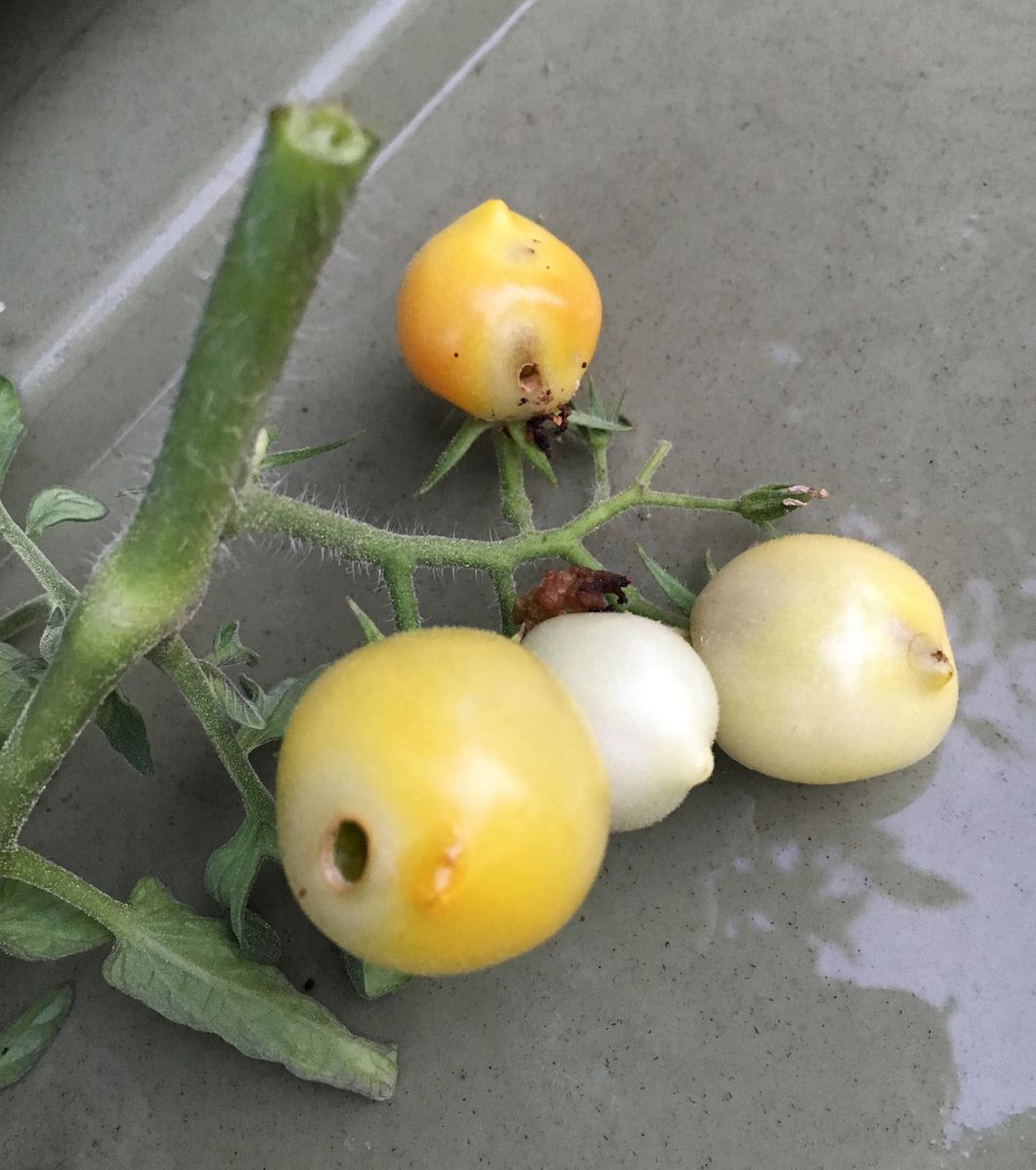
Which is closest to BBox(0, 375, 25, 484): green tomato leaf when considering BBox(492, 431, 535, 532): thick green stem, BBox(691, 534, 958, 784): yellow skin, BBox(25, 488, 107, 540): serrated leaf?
BBox(25, 488, 107, 540): serrated leaf

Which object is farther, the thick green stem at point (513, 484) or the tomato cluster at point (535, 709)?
the thick green stem at point (513, 484)

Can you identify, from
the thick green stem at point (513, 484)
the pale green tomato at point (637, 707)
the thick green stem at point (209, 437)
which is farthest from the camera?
the thick green stem at point (513, 484)

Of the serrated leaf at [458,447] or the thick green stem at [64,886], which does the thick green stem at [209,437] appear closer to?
the thick green stem at [64,886]

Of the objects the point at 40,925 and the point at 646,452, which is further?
the point at 646,452

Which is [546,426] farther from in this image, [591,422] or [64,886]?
[64,886]

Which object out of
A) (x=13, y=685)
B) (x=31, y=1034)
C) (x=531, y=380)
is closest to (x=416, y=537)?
(x=531, y=380)

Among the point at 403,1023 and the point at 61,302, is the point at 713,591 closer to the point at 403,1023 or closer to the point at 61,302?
the point at 403,1023

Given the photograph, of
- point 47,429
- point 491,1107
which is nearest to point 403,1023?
point 491,1107

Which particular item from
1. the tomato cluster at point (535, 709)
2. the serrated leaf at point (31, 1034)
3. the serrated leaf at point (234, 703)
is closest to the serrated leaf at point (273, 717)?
the serrated leaf at point (234, 703)
